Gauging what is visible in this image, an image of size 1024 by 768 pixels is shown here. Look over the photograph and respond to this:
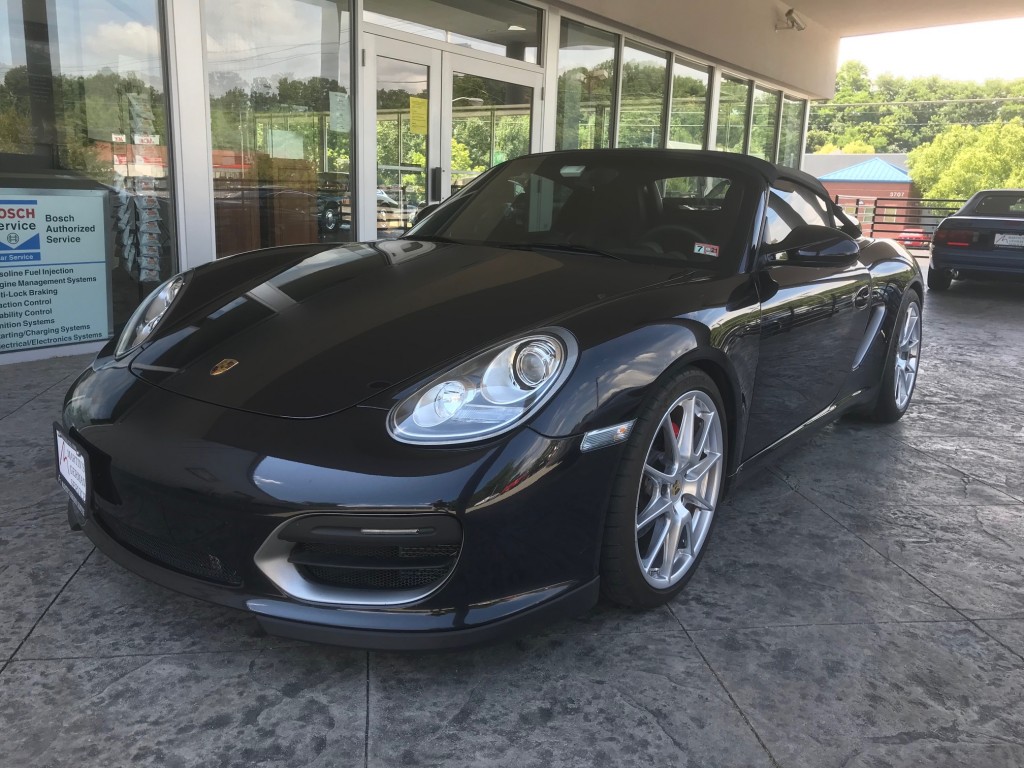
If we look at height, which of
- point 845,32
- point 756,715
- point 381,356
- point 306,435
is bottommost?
point 756,715

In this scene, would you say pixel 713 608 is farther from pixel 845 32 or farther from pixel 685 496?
pixel 845 32

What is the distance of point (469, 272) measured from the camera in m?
2.53

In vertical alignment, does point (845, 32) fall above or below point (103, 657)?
above

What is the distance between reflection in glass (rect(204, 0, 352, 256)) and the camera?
18.6 feet

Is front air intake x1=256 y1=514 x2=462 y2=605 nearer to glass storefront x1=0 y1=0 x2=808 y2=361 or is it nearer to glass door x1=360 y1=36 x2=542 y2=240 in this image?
glass storefront x1=0 y1=0 x2=808 y2=361

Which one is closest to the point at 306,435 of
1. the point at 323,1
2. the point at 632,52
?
the point at 323,1

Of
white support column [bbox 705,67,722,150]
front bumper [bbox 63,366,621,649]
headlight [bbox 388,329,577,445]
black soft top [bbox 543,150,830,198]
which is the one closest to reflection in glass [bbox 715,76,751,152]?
white support column [bbox 705,67,722,150]

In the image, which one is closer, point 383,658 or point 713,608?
point 383,658

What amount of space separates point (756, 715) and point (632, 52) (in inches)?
370

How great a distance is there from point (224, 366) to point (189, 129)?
3.92 m

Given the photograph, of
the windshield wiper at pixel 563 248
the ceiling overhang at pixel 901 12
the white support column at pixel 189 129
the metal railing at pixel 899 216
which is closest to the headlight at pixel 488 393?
the windshield wiper at pixel 563 248

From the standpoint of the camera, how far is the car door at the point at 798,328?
2.72m

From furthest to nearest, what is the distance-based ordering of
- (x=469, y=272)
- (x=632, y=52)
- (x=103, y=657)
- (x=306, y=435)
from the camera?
(x=632, y=52) → (x=469, y=272) → (x=103, y=657) → (x=306, y=435)

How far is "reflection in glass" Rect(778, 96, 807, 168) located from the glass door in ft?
26.6
